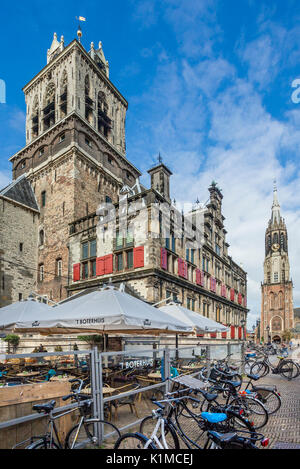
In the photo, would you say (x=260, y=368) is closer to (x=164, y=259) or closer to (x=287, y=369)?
(x=287, y=369)

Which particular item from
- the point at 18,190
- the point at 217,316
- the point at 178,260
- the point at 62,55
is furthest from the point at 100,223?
the point at 62,55

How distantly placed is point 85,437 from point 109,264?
695 inches

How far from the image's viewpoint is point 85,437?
4789 mm

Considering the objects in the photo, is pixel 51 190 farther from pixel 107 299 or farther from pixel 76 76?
pixel 107 299

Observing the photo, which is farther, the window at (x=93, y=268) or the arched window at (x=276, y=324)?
the arched window at (x=276, y=324)

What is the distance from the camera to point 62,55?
31344 mm

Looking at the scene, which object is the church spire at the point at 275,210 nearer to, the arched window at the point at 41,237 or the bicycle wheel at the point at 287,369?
the arched window at the point at 41,237

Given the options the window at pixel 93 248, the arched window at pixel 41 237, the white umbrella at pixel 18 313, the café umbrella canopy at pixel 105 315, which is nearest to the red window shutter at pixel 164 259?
the window at pixel 93 248

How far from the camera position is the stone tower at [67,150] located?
88.1 ft

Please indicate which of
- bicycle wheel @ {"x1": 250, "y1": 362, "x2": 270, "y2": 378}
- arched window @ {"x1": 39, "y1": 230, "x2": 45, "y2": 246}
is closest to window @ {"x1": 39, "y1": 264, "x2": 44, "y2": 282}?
arched window @ {"x1": 39, "y1": 230, "x2": 45, "y2": 246}

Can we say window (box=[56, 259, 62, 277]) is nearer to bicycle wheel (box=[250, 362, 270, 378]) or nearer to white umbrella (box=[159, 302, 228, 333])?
white umbrella (box=[159, 302, 228, 333])

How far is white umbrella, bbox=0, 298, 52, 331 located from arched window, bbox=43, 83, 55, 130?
25683 mm

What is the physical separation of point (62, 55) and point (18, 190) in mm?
14179

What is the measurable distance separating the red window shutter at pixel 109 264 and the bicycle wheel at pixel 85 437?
55.2ft
